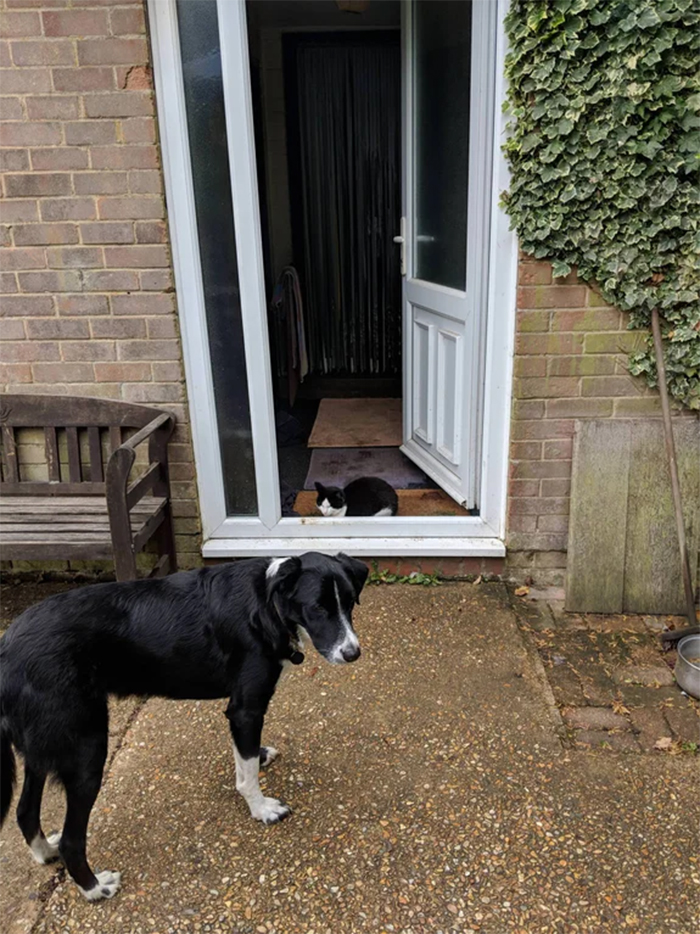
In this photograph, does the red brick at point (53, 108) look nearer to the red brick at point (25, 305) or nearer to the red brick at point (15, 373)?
the red brick at point (25, 305)

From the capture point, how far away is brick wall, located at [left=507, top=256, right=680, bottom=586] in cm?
310

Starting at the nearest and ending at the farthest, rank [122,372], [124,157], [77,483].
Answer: [124,157] → [122,372] → [77,483]

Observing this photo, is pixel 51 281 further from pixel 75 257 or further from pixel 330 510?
pixel 330 510

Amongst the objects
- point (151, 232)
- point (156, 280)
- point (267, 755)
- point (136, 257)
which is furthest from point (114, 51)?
point (267, 755)

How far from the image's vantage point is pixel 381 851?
6.91 ft

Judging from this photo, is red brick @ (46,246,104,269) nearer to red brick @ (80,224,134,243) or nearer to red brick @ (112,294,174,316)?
red brick @ (80,224,134,243)

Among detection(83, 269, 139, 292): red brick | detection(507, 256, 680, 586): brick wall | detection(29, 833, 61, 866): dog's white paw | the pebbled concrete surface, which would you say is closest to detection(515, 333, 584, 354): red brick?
detection(507, 256, 680, 586): brick wall

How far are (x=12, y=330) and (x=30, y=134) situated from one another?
879 millimetres

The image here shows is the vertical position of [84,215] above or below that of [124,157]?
below

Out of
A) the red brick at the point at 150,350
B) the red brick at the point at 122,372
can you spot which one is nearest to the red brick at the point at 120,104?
the red brick at the point at 150,350

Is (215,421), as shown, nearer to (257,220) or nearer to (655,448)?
(257,220)

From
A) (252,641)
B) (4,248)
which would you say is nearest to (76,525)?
(4,248)

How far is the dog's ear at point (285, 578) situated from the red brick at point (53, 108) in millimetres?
2299

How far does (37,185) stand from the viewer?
10.1 feet
